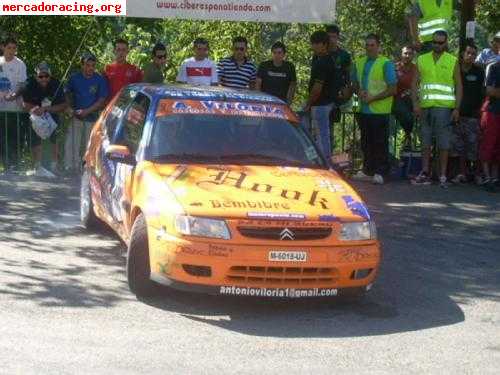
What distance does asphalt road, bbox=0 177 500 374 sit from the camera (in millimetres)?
7500

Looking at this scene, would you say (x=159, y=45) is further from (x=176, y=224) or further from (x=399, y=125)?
(x=176, y=224)

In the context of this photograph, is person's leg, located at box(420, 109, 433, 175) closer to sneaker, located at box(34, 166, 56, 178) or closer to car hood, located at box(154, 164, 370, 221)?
sneaker, located at box(34, 166, 56, 178)

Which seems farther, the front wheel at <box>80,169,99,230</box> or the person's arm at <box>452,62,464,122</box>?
the person's arm at <box>452,62,464,122</box>

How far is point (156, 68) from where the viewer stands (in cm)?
1628

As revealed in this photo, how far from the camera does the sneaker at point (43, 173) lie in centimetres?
1642

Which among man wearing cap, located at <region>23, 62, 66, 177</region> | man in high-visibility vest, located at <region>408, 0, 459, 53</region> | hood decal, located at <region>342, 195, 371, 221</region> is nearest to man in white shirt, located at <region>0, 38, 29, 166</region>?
man wearing cap, located at <region>23, 62, 66, 177</region>

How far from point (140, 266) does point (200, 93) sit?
2.37 metres

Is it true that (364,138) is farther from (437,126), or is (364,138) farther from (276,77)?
(276,77)

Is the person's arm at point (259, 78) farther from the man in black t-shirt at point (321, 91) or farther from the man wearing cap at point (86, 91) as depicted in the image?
the man wearing cap at point (86, 91)

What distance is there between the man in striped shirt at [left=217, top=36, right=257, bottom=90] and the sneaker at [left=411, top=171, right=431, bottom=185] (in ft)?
8.80

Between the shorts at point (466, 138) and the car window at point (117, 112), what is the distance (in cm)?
609

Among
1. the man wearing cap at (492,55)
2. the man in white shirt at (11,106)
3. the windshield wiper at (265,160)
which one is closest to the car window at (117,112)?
the windshield wiper at (265,160)

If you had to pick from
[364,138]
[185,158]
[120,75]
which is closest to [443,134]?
[364,138]

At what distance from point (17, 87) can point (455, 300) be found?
8.99 m
